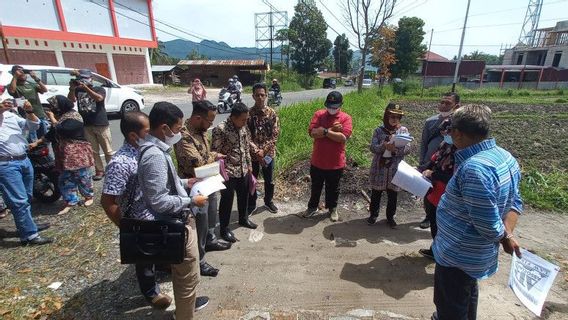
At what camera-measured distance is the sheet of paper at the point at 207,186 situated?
7.55 ft

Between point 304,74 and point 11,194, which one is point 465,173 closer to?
point 11,194

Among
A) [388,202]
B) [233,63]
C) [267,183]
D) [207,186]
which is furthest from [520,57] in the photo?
[207,186]

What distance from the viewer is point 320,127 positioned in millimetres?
3766

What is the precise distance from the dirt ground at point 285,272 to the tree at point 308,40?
137 ft

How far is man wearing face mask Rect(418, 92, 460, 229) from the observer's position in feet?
11.5

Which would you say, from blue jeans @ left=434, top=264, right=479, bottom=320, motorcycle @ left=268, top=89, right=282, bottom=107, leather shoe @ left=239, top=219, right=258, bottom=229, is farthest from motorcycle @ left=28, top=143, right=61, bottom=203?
motorcycle @ left=268, top=89, right=282, bottom=107

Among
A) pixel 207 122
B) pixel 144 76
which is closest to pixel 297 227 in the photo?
pixel 207 122

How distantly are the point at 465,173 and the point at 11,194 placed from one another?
4116 millimetres

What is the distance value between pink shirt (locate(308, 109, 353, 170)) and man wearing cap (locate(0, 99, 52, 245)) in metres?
3.22

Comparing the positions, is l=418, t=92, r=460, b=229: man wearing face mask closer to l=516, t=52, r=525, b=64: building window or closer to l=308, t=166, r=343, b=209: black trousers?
l=308, t=166, r=343, b=209: black trousers

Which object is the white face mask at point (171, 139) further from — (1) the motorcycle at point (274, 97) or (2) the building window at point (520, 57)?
(2) the building window at point (520, 57)

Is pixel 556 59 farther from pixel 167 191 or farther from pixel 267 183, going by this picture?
pixel 167 191

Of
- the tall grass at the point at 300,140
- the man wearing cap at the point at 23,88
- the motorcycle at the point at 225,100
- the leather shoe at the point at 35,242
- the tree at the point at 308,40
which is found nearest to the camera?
the leather shoe at the point at 35,242

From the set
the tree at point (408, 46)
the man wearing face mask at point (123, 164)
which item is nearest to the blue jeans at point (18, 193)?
the man wearing face mask at point (123, 164)
